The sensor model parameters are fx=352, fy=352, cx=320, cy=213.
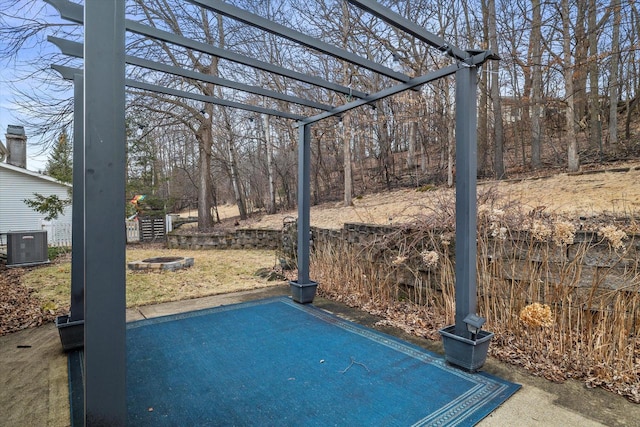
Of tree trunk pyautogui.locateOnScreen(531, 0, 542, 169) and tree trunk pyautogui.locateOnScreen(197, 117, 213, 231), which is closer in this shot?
tree trunk pyautogui.locateOnScreen(531, 0, 542, 169)

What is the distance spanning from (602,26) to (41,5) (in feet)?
40.5

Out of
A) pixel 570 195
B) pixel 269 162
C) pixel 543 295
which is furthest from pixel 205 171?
pixel 543 295

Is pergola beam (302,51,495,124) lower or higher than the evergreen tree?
lower

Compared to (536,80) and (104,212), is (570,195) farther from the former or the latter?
(104,212)

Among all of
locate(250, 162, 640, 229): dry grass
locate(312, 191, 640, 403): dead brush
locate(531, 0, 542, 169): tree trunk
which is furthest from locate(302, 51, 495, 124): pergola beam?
locate(531, 0, 542, 169): tree trunk

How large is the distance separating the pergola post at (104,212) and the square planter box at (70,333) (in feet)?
5.81

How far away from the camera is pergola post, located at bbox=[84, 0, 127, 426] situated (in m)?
1.39

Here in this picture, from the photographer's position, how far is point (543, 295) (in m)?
2.93

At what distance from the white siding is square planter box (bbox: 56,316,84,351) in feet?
41.5

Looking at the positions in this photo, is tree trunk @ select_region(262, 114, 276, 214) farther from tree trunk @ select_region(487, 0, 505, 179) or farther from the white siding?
tree trunk @ select_region(487, 0, 505, 179)

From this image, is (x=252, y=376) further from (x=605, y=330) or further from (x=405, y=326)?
(x=605, y=330)

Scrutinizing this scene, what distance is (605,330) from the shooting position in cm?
247

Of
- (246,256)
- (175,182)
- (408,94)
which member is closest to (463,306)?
(246,256)

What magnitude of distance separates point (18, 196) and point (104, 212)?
53.9ft
